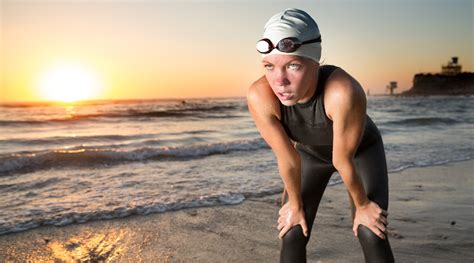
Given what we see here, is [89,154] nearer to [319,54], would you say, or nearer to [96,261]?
[96,261]

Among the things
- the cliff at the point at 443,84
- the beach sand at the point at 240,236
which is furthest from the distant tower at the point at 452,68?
the beach sand at the point at 240,236

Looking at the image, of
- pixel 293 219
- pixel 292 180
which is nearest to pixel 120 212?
pixel 293 219

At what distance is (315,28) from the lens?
267 cm

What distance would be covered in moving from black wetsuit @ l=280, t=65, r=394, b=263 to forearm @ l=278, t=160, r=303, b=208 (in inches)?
4.9

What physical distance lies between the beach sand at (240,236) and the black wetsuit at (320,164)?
4.41 feet

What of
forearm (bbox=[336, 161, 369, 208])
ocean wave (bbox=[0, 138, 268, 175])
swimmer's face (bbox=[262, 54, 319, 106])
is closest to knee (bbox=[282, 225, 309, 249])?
forearm (bbox=[336, 161, 369, 208])

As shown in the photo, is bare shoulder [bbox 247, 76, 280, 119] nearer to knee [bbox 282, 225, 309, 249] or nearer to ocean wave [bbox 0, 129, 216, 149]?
knee [bbox 282, 225, 309, 249]

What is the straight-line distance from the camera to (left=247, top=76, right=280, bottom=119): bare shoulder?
2.82 m

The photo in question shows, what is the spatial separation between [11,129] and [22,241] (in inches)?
631

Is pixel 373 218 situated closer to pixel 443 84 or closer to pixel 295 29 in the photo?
pixel 295 29

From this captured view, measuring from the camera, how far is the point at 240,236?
509 centimetres

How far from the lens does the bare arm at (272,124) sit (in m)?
2.83

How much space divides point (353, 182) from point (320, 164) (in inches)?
21.6

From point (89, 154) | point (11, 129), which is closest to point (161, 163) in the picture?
point (89, 154)
